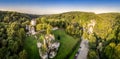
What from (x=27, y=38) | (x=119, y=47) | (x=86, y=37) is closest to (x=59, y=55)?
(x=27, y=38)

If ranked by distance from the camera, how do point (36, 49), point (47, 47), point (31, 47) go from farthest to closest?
point (47, 47), point (31, 47), point (36, 49)

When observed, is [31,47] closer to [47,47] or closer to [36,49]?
[36,49]

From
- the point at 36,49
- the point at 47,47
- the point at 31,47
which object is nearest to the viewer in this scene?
the point at 36,49

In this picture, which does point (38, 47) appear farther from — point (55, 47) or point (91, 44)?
→ point (91, 44)

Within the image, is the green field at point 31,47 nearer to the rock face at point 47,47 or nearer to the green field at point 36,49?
the green field at point 36,49

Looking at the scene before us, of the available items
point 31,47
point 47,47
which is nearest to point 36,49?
point 31,47

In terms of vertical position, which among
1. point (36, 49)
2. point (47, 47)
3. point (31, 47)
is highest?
point (31, 47)

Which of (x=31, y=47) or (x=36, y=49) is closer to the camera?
(x=36, y=49)
